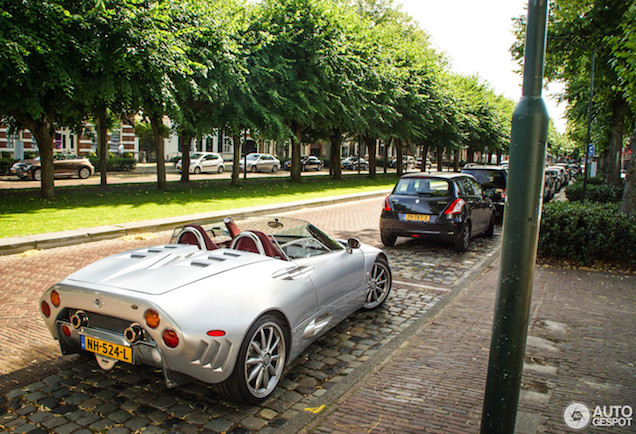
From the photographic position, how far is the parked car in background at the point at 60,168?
29.1 m

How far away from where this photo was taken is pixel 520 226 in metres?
2.81

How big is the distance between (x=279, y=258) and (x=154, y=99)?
14700mm

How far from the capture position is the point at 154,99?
57.0 feet

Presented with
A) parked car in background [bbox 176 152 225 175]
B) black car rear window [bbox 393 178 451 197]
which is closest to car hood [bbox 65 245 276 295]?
black car rear window [bbox 393 178 451 197]

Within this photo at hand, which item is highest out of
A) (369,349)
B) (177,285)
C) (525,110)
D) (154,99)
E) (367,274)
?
(154,99)

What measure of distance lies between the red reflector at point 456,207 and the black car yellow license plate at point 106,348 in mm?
7387

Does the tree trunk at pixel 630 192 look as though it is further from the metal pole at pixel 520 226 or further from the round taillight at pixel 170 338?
the round taillight at pixel 170 338

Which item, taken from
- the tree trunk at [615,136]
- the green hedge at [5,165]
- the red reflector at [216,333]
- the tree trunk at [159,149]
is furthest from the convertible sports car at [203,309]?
the green hedge at [5,165]

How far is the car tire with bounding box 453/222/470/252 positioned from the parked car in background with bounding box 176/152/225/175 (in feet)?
104

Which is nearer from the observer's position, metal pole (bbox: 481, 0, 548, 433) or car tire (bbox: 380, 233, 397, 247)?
metal pole (bbox: 481, 0, 548, 433)

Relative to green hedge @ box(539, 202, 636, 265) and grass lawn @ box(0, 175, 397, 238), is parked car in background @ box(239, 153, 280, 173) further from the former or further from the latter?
green hedge @ box(539, 202, 636, 265)

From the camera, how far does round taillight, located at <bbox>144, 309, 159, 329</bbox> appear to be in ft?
10.9

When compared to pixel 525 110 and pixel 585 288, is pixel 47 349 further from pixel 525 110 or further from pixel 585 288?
pixel 585 288

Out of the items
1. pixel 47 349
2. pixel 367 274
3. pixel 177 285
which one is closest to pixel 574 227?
pixel 367 274
